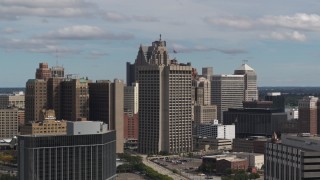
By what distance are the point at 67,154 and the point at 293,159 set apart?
33398 millimetres

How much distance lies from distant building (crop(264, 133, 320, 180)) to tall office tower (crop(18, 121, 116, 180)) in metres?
26.0

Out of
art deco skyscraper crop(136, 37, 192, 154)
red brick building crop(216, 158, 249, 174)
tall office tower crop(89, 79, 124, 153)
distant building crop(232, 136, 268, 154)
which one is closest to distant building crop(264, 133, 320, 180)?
red brick building crop(216, 158, 249, 174)

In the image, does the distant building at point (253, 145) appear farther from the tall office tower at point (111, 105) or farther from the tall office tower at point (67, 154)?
the tall office tower at point (67, 154)

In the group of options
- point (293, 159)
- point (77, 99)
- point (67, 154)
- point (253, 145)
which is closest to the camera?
point (293, 159)

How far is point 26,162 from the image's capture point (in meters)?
91.8

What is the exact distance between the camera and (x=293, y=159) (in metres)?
73.3

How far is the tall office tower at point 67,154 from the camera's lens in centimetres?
9131

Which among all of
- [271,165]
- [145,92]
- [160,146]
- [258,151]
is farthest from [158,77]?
[271,165]

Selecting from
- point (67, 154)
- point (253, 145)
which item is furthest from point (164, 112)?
point (67, 154)

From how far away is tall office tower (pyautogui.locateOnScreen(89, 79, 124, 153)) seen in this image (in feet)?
629

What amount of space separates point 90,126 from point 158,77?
103 meters

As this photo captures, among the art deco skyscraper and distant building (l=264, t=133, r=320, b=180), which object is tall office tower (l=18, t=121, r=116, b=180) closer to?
distant building (l=264, t=133, r=320, b=180)

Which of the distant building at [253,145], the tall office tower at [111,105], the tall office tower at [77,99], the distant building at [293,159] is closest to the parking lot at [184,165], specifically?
the tall office tower at [111,105]

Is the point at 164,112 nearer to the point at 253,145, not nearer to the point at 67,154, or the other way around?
the point at 253,145
